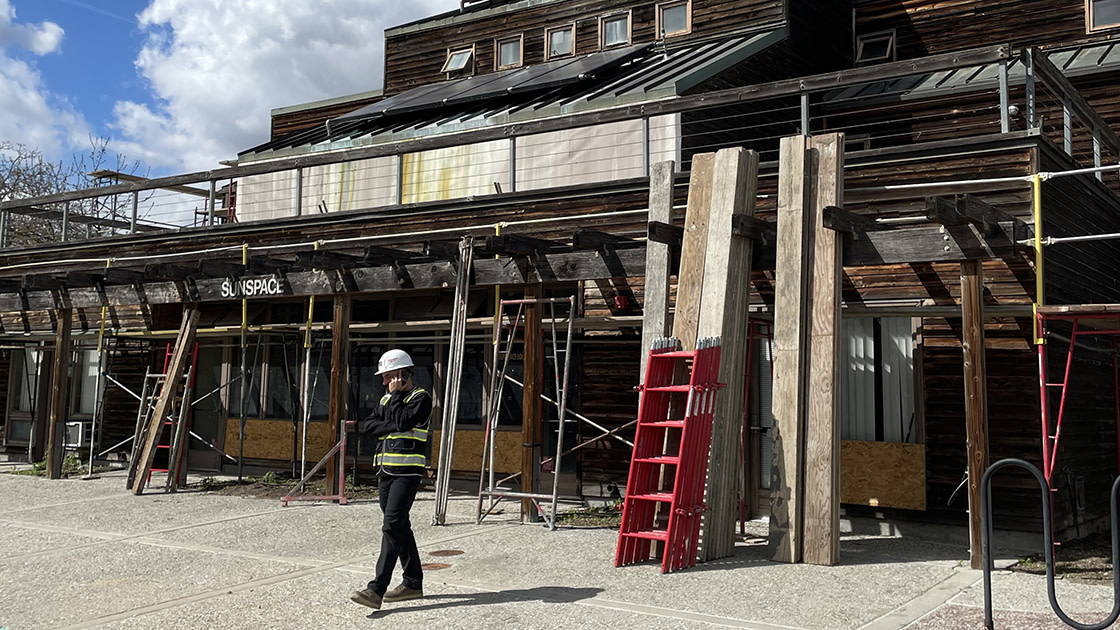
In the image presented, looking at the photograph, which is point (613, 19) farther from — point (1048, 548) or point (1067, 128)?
point (1048, 548)

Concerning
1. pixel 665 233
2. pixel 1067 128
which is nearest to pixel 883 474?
pixel 665 233

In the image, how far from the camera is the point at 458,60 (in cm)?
2166

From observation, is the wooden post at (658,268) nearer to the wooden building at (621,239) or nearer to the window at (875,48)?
the wooden building at (621,239)

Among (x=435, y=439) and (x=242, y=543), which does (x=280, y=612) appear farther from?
(x=435, y=439)

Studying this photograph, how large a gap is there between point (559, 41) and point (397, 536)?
15707 mm

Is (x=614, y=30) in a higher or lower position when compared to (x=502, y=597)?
higher

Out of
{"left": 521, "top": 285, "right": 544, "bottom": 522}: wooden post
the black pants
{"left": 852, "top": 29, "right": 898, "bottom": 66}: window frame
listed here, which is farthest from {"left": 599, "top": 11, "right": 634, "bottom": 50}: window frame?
the black pants

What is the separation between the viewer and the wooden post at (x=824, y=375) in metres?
8.26

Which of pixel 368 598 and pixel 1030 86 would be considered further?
pixel 1030 86

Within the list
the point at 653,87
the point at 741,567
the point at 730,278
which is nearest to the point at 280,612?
the point at 741,567

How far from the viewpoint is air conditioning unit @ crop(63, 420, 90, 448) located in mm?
17016

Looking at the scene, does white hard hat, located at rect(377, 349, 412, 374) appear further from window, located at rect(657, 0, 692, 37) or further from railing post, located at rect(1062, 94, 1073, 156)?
window, located at rect(657, 0, 692, 37)

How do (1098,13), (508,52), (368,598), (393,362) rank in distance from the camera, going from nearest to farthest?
(368,598) → (393,362) → (1098,13) → (508,52)

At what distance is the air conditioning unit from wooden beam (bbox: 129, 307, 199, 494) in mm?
3436
